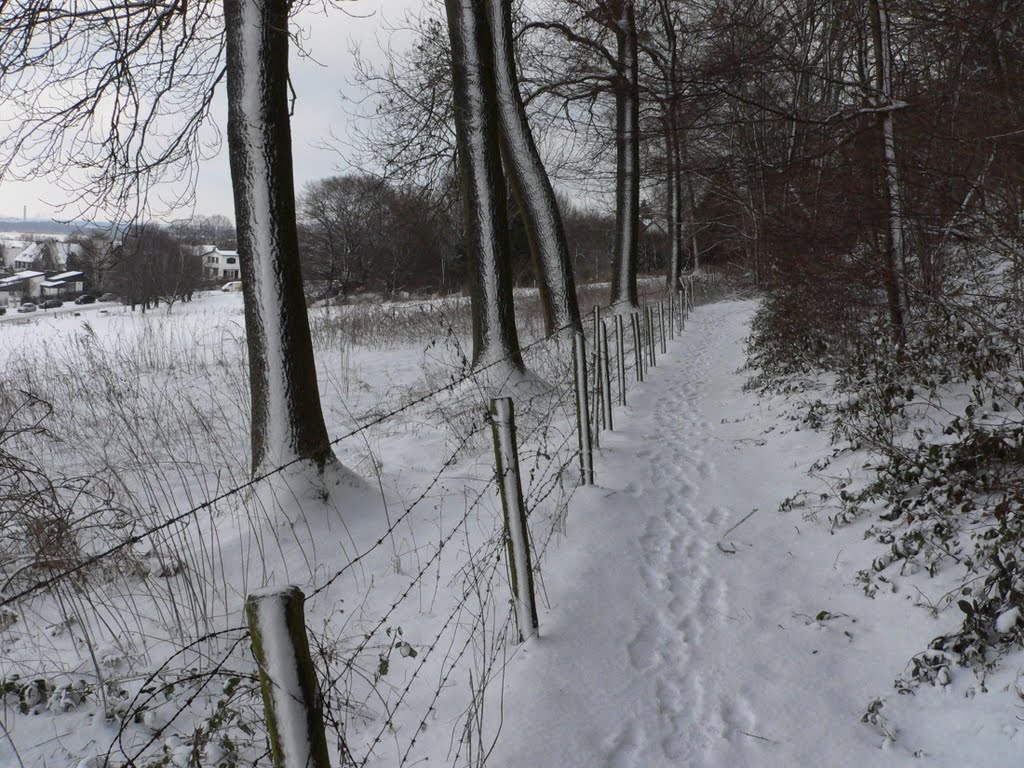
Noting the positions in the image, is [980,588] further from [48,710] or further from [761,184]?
[761,184]

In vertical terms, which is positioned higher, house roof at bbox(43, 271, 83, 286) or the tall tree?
house roof at bbox(43, 271, 83, 286)

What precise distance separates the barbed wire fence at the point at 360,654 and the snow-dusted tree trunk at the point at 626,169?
11023mm

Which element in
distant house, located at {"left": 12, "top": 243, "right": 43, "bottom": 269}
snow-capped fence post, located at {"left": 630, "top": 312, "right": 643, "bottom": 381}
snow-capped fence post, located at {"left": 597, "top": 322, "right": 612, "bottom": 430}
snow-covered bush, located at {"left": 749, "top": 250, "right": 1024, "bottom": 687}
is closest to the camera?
snow-covered bush, located at {"left": 749, "top": 250, "right": 1024, "bottom": 687}

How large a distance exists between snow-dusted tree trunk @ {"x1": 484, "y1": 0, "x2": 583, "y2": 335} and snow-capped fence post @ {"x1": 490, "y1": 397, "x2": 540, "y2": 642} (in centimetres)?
675

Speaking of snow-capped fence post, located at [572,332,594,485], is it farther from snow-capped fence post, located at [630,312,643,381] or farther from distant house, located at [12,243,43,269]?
distant house, located at [12,243,43,269]

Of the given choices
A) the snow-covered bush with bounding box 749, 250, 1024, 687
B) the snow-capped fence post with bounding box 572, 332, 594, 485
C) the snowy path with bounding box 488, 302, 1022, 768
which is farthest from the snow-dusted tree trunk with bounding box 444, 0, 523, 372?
the snow-covered bush with bounding box 749, 250, 1024, 687

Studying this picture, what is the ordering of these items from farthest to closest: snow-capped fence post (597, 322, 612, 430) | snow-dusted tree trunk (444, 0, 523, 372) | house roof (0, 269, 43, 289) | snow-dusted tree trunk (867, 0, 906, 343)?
1. house roof (0, 269, 43, 289)
2. snow-dusted tree trunk (444, 0, 523, 372)
3. snow-capped fence post (597, 322, 612, 430)
4. snow-dusted tree trunk (867, 0, 906, 343)

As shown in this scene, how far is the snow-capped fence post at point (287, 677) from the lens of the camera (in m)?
1.43

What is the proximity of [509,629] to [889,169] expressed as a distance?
5371 millimetres

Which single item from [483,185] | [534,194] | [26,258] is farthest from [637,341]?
[26,258]

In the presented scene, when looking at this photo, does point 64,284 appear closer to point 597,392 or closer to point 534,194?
point 534,194

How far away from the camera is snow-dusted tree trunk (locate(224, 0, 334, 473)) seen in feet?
16.1

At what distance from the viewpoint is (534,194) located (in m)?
10.4

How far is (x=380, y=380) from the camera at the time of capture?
1084 cm
